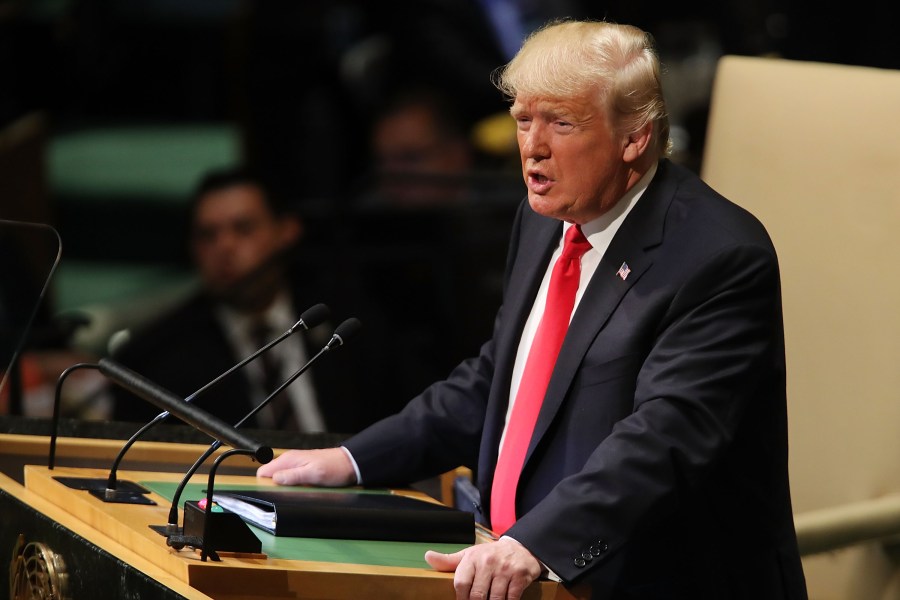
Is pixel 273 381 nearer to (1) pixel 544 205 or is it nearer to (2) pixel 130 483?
(2) pixel 130 483

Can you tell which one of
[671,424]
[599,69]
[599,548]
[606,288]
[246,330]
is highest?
[599,69]

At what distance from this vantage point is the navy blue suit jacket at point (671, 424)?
2256 mm

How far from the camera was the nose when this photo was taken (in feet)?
8.15

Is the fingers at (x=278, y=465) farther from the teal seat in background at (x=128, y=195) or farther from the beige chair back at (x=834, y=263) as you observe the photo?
the teal seat in background at (x=128, y=195)

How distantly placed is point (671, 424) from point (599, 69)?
1.76 feet

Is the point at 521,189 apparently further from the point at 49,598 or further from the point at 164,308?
the point at 49,598

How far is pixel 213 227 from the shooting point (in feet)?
17.1

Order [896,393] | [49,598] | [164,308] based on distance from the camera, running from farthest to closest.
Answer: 1. [164,308]
2. [896,393]
3. [49,598]

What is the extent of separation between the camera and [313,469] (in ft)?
8.70

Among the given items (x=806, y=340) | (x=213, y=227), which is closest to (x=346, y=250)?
(x=213, y=227)

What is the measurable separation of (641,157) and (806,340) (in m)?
0.77

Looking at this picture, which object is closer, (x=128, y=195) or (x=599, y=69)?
(x=599, y=69)

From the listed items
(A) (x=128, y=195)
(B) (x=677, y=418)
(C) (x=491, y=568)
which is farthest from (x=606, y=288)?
(A) (x=128, y=195)

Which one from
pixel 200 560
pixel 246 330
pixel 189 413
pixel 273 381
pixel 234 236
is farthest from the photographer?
pixel 234 236
